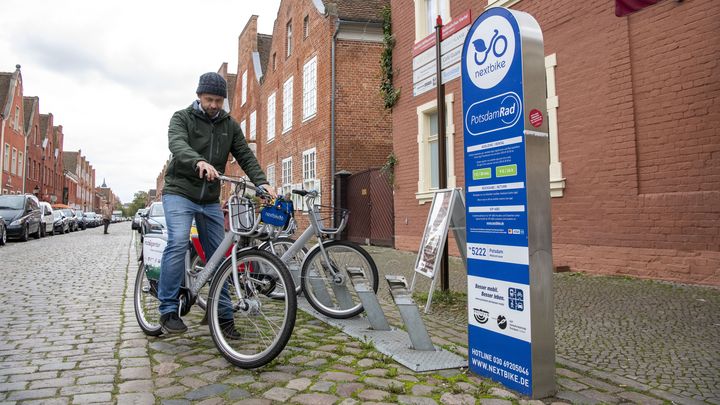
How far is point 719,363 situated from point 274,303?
9.92 ft

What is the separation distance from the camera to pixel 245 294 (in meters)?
3.52

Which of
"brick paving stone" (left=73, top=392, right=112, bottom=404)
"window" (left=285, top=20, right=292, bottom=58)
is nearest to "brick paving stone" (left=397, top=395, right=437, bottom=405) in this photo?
"brick paving stone" (left=73, top=392, right=112, bottom=404)

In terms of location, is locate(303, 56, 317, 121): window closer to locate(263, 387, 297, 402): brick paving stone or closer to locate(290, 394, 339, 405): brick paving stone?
locate(263, 387, 297, 402): brick paving stone

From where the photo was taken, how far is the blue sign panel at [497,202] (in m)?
2.85

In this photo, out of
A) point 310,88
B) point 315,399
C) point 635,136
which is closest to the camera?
point 315,399

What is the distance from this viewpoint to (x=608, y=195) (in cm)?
732

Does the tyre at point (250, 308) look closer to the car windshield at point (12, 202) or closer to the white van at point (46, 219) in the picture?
the car windshield at point (12, 202)

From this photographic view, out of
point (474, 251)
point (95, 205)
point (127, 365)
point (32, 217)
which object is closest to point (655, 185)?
point (474, 251)

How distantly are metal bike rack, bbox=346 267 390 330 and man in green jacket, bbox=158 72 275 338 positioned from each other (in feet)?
3.23

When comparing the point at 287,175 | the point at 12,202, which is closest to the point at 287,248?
the point at 287,175

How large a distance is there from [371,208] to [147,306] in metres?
10.5

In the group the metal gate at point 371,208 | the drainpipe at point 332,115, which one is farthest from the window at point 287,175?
the metal gate at point 371,208

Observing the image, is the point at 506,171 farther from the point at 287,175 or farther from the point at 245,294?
the point at 287,175

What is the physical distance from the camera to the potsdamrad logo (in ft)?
9.75
